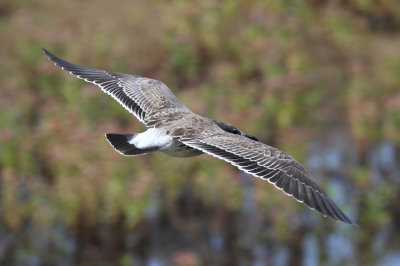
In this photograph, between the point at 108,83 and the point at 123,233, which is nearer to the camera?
the point at 108,83

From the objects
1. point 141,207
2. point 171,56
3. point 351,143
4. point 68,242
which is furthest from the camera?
point 171,56

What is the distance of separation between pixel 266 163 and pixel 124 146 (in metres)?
0.94

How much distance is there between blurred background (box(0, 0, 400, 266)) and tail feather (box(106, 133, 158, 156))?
201 cm

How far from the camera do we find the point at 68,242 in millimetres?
8211

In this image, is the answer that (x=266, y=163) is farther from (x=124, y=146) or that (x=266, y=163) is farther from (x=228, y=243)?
(x=228, y=243)

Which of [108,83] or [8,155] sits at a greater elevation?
[108,83]

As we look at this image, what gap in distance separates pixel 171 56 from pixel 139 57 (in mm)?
440

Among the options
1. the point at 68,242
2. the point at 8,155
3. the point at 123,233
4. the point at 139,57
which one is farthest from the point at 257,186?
the point at 139,57

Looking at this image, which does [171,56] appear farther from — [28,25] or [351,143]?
[351,143]

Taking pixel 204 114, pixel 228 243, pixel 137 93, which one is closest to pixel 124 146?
pixel 137 93

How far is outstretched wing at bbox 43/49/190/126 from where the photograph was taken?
6078mm

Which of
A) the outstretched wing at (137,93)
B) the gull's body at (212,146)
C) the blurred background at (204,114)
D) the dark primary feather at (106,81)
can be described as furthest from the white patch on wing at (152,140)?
the blurred background at (204,114)

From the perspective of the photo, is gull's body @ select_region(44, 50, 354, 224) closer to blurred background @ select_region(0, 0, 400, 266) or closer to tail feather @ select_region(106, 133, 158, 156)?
tail feather @ select_region(106, 133, 158, 156)

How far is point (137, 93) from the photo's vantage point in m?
6.34
